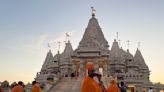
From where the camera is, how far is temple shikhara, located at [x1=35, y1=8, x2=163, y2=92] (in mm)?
50312

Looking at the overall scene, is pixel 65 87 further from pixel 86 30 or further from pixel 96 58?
pixel 86 30

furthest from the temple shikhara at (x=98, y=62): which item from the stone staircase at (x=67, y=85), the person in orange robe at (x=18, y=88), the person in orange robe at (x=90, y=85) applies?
the person in orange robe at (x=90, y=85)

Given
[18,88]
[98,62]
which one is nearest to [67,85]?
[98,62]

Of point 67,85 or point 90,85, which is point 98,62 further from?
point 90,85

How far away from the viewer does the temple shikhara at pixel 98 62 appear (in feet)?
165

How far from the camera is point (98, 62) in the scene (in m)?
51.8

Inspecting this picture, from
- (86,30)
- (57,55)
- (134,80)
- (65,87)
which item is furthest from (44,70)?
(65,87)

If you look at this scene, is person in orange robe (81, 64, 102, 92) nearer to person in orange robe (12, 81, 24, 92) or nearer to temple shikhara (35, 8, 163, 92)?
person in orange robe (12, 81, 24, 92)

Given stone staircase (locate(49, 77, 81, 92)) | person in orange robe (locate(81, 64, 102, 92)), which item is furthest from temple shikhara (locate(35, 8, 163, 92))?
person in orange robe (locate(81, 64, 102, 92))

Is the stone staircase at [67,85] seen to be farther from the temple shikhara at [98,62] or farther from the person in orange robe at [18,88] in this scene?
the person in orange robe at [18,88]

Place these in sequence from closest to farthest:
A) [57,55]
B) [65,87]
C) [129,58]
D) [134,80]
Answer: [65,87] < [134,80] < [129,58] < [57,55]

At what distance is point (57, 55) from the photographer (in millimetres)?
65625

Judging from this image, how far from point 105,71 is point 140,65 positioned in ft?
43.1

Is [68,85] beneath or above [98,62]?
beneath
